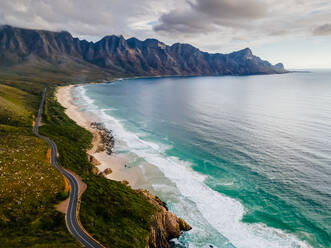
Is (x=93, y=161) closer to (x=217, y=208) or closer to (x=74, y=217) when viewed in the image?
(x=74, y=217)

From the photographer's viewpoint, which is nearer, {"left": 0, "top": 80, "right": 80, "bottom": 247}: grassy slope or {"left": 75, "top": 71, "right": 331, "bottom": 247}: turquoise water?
{"left": 0, "top": 80, "right": 80, "bottom": 247}: grassy slope

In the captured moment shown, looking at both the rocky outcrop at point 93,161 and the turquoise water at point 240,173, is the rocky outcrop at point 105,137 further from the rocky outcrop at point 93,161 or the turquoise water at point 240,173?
the rocky outcrop at point 93,161

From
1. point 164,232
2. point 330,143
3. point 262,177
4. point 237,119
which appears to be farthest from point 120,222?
point 237,119

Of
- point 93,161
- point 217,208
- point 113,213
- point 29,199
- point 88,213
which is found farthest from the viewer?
point 93,161

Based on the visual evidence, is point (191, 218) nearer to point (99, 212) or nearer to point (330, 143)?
point (99, 212)

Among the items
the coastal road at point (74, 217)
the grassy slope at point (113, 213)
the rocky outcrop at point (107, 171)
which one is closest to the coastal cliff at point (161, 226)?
the grassy slope at point (113, 213)

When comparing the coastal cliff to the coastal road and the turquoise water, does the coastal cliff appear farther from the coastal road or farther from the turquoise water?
the coastal road

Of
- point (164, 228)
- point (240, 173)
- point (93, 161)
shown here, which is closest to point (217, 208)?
point (164, 228)

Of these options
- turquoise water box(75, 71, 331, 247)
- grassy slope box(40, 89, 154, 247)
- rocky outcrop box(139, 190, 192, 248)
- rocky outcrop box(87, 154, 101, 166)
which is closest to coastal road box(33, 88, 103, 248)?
grassy slope box(40, 89, 154, 247)
